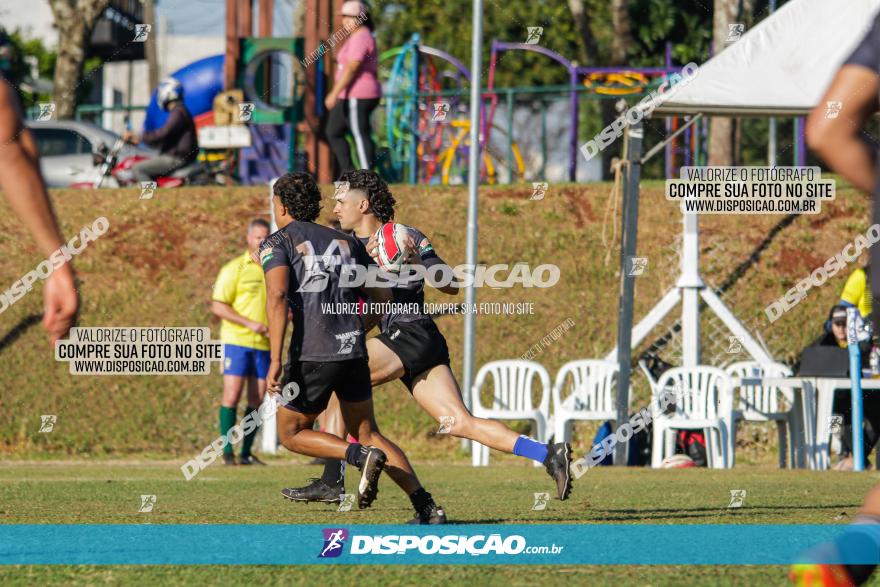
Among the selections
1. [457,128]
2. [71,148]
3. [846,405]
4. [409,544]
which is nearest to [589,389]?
[846,405]

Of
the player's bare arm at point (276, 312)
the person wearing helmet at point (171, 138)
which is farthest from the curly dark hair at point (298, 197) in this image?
the person wearing helmet at point (171, 138)

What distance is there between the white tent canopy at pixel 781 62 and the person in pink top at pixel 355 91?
4.79 metres

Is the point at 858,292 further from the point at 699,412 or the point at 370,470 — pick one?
the point at 370,470

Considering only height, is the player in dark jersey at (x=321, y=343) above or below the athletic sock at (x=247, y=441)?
Answer: above

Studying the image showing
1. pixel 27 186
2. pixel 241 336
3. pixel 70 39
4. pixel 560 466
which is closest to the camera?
pixel 27 186

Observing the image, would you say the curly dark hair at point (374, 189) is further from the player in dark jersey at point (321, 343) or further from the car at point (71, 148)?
the car at point (71, 148)

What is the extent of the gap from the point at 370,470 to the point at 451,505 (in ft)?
6.78

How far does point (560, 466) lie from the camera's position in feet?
24.7

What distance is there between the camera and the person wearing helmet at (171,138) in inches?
752

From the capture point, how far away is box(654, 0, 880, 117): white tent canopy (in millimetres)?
12836

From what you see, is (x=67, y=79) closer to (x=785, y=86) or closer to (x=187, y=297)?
(x=187, y=297)

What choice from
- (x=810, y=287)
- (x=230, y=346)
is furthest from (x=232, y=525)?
(x=810, y=287)

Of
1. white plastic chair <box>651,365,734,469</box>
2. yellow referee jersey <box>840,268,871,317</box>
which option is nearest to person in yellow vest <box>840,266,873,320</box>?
yellow referee jersey <box>840,268,871,317</box>

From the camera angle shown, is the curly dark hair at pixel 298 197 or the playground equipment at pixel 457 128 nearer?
the curly dark hair at pixel 298 197
